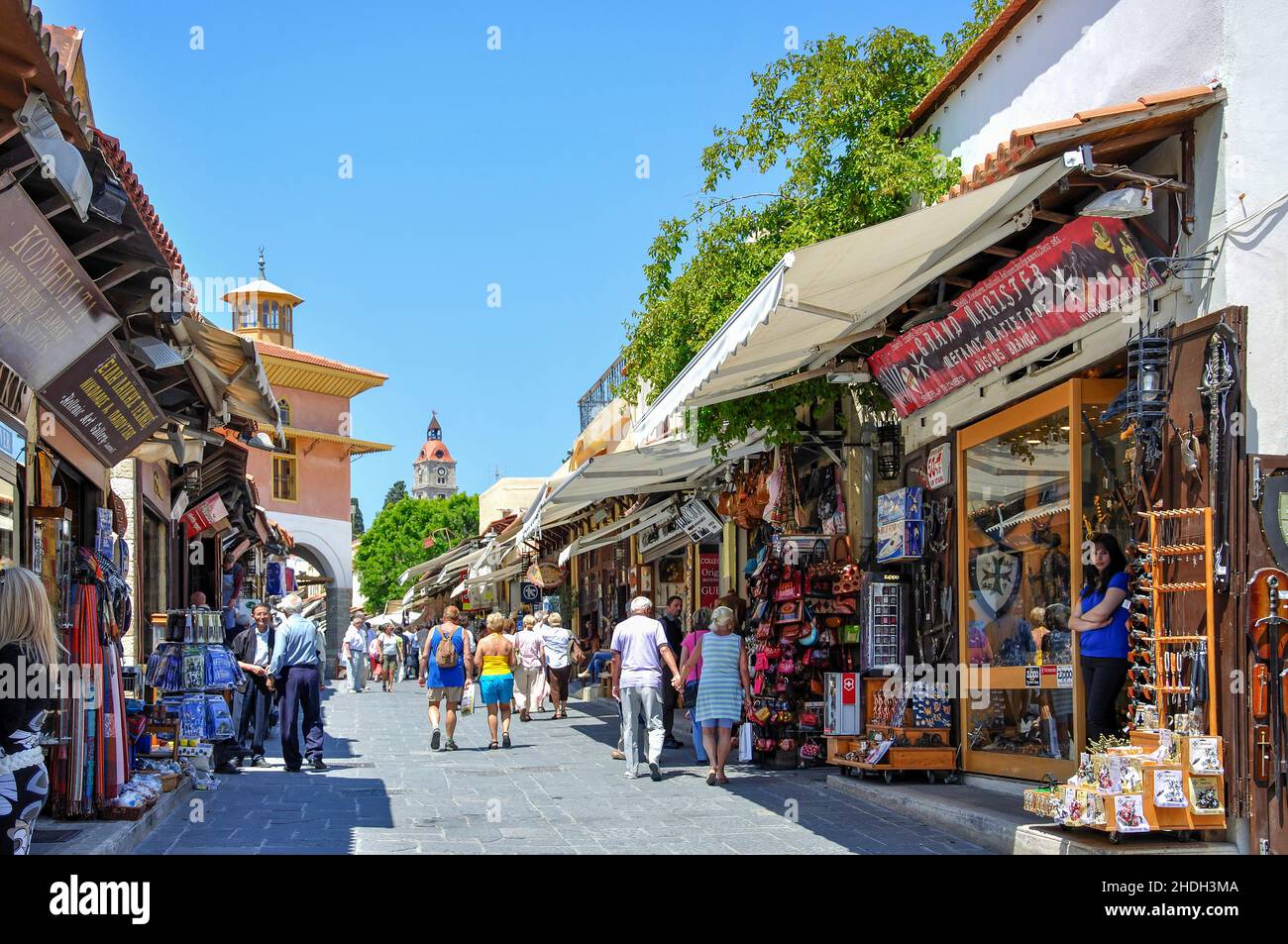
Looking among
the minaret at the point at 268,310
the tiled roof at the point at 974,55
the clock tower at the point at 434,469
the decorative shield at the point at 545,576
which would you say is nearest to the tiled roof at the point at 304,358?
the minaret at the point at 268,310

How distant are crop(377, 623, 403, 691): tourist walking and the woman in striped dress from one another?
23.6m

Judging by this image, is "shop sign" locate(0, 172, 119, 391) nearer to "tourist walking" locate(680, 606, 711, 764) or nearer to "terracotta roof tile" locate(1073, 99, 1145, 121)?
"terracotta roof tile" locate(1073, 99, 1145, 121)

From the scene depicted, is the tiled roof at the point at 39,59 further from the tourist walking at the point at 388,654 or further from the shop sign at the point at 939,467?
the tourist walking at the point at 388,654

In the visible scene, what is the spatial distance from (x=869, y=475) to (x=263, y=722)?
6.82 meters

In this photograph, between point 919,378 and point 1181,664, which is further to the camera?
point 919,378

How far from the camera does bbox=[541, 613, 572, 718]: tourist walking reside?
22203 millimetres

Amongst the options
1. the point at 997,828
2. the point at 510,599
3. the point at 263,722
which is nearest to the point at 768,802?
the point at 997,828

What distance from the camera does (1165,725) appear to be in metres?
7.55

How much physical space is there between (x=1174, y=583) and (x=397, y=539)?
278ft

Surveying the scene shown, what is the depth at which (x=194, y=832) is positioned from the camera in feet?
30.5

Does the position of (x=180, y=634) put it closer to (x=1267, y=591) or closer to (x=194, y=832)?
(x=194, y=832)

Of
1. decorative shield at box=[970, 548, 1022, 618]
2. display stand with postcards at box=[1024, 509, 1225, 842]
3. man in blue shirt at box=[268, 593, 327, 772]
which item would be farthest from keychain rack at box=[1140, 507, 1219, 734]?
man in blue shirt at box=[268, 593, 327, 772]

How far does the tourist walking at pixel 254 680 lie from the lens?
14234mm

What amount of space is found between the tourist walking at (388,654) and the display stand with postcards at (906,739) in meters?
24.6
